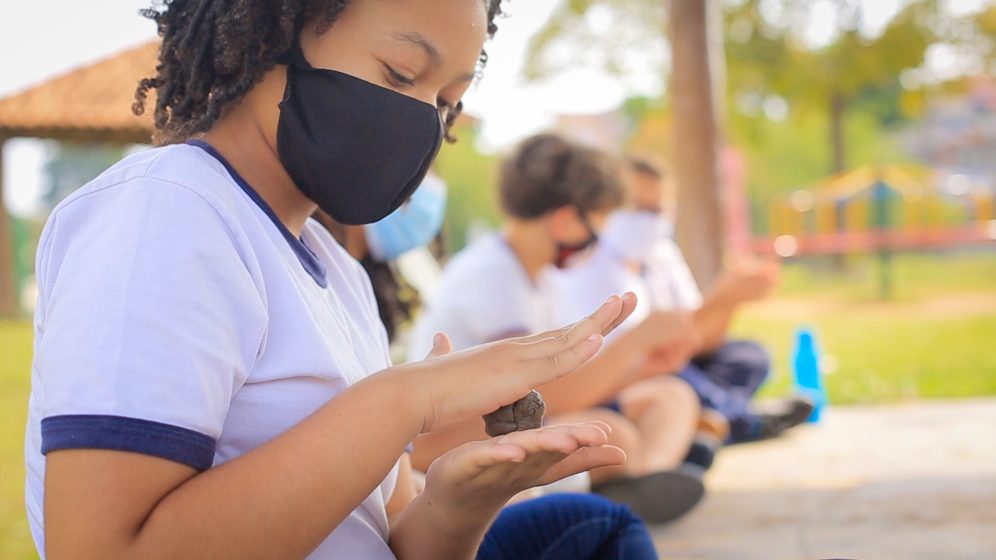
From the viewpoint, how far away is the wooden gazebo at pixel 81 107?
1031cm

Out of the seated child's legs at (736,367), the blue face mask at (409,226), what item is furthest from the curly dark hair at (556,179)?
the seated child's legs at (736,367)

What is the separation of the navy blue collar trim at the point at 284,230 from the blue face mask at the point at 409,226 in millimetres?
1625

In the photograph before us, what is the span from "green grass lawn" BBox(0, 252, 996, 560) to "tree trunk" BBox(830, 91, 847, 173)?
217 cm

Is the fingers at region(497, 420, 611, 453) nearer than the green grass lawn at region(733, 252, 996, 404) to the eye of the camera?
Yes

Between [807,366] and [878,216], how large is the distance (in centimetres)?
1449

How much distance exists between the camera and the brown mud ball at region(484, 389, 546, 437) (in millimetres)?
1297

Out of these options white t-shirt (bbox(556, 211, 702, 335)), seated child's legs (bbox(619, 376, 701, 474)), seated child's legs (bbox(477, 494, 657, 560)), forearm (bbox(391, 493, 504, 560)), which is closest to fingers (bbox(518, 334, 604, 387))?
forearm (bbox(391, 493, 504, 560))

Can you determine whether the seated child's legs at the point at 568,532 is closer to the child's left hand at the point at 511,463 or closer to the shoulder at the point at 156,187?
the child's left hand at the point at 511,463

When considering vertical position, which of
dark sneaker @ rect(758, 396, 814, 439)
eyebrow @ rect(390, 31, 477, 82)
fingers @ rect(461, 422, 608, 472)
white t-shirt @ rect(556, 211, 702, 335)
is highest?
eyebrow @ rect(390, 31, 477, 82)

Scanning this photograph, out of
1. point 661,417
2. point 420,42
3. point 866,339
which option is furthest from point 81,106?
point 420,42

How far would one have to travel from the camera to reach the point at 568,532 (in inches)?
63.6

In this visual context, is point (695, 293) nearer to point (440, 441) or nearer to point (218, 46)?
point (440, 441)

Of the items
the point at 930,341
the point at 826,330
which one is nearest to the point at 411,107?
the point at 930,341

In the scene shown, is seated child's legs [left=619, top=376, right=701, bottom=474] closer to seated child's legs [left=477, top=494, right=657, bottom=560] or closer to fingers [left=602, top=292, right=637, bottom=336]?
seated child's legs [left=477, top=494, right=657, bottom=560]
